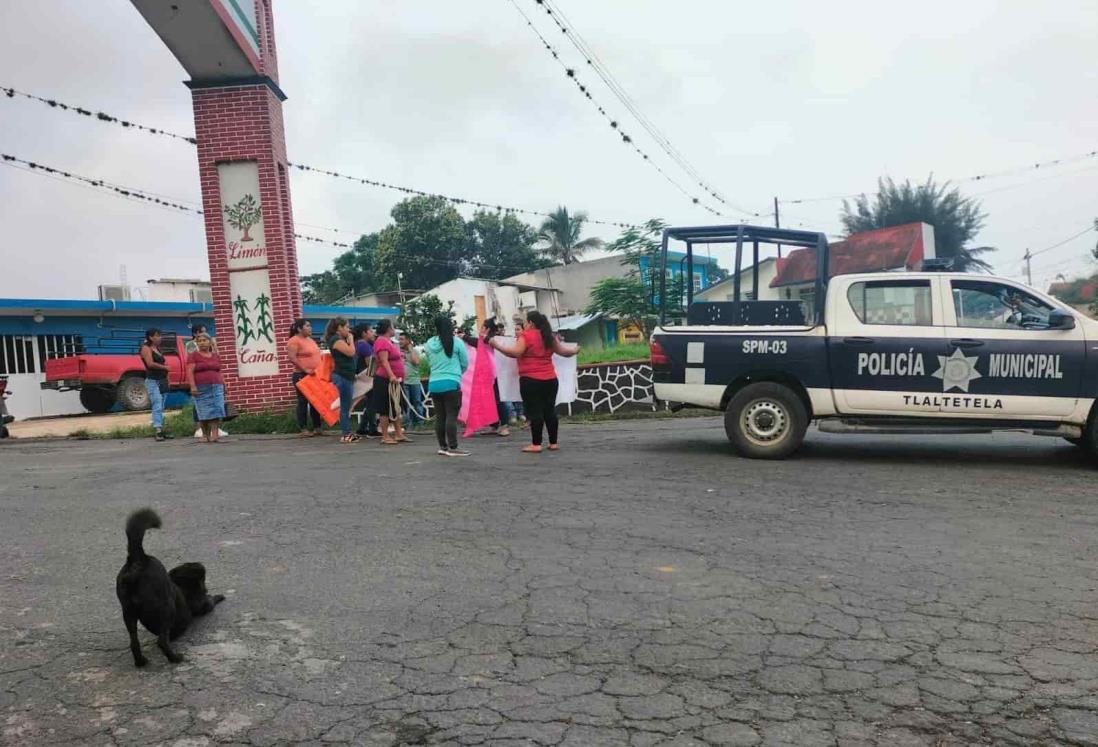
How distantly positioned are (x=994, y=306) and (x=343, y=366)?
751cm

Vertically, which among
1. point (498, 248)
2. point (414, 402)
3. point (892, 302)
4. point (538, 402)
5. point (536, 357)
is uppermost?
point (498, 248)

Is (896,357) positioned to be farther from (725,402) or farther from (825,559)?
(825,559)

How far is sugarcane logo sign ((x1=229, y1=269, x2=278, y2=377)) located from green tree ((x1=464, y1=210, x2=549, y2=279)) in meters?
39.3

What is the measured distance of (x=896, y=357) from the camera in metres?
7.64

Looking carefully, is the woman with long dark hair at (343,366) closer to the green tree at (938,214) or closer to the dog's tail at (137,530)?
the dog's tail at (137,530)

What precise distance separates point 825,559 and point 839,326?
12.7ft

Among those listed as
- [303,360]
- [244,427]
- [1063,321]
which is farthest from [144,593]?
[244,427]

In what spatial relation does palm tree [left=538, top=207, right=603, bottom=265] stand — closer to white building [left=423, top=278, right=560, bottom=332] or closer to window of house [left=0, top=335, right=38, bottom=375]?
white building [left=423, top=278, right=560, bottom=332]

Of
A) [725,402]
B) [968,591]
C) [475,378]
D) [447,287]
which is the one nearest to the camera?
[968,591]

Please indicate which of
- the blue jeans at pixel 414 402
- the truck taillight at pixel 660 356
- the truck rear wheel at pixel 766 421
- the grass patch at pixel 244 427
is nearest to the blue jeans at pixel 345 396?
the blue jeans at pixel 414 402

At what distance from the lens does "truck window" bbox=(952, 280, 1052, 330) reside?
746 centimetres

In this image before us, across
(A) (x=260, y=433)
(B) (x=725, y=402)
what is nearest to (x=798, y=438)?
(B) (x=725, y=402)

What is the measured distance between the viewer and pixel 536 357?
28.6ft

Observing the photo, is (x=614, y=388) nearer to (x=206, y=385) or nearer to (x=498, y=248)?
(x=206, y=385)
